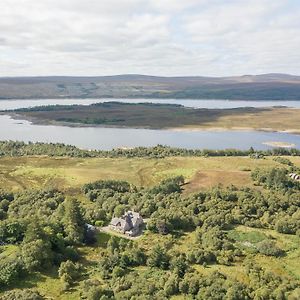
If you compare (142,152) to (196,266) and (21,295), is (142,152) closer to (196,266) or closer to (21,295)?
(196,266)

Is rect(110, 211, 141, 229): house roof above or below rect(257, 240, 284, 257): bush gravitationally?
above

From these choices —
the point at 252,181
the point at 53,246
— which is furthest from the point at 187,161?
the point at 53,246

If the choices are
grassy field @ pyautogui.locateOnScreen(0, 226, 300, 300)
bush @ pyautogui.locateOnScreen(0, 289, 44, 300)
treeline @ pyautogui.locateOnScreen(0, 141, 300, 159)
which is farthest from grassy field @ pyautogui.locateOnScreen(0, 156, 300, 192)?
bush @ pyautogui.locateOnScreen(0, 289, 44, 300)

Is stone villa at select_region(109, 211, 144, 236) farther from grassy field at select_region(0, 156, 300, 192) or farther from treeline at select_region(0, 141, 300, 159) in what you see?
treeline at select_region(0, 141, 300, 159)

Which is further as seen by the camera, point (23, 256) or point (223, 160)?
point (223, 160)

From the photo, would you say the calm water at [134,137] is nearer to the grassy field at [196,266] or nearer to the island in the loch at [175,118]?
the island in the loch at [175,118]

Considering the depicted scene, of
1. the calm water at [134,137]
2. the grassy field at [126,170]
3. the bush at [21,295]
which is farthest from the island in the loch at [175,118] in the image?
the bush at [21,295]

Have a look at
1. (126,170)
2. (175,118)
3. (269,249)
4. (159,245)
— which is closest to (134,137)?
(175,118)

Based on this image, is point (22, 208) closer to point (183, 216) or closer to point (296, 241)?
point (183, 216)
